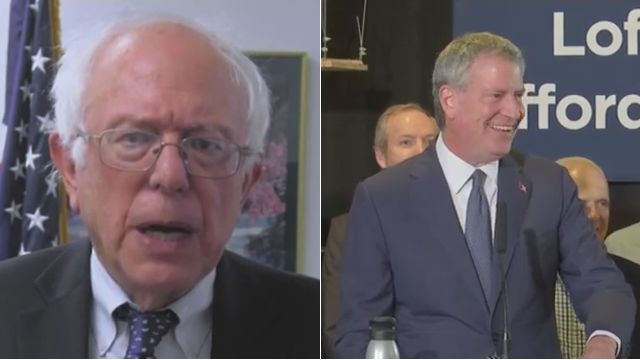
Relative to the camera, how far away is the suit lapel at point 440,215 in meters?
3.03

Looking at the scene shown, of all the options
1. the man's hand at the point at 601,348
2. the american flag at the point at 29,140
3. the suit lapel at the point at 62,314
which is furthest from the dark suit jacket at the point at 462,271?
the american flag at the point at 29,140

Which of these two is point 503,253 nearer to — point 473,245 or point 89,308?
point 473,245

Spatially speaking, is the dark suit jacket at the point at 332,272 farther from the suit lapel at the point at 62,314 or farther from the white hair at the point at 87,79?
the suit lapel at the point at 62,314

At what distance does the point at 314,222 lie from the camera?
3.32 m

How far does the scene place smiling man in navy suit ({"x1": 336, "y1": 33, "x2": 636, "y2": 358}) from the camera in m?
3.00

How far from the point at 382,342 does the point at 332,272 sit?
2.36 ft

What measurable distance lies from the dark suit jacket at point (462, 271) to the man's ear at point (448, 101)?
0.65ft

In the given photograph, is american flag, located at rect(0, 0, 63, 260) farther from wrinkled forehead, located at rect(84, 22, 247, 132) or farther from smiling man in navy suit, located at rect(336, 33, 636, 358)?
smiling man in navy suit, located at rect(336, 33, 636, 358)

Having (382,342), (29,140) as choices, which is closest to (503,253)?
(382,342)

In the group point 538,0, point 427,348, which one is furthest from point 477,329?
point 538,0

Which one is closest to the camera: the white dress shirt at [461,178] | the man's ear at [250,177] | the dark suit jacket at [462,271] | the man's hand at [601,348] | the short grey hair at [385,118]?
the man's hand at [601,348]

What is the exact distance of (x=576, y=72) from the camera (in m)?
3.53

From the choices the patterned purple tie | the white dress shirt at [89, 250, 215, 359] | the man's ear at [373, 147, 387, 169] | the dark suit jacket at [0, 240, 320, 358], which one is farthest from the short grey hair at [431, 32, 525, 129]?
the patterned purple tie

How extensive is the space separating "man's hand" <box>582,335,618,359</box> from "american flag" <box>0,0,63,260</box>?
1.67 metres
